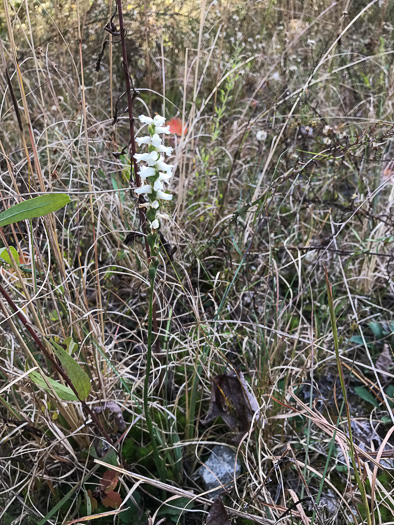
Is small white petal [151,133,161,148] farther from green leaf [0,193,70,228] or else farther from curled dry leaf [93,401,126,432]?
curled dry leaf [93,401,126,432]

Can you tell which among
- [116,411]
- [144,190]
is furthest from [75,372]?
[144,190]

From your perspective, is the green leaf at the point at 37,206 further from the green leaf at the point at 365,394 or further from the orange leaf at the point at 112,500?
the green leaf at the point at 365,394

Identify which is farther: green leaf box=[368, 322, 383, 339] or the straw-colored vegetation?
green leaf box=[368, 322, 383, 339]

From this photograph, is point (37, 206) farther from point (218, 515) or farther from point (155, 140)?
point (218, 515)

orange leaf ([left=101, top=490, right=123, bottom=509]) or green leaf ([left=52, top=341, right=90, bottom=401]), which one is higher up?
green leaf ([left=52, top=341, right=90, bottom=401])

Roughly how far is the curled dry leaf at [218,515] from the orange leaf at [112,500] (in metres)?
0.19

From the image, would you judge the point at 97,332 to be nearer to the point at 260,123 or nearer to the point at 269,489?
the point at 269,489

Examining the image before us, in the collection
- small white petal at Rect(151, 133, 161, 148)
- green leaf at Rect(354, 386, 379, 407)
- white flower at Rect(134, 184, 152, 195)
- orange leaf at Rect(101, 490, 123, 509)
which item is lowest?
green leaf at Rect(354, 386, 379, 407)

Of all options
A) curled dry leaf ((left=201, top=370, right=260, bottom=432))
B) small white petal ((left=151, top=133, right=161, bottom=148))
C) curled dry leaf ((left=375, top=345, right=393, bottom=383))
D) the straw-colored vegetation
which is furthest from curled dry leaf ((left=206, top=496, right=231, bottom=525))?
small white petal ((left=151, top=133, right=161, bottom=148))

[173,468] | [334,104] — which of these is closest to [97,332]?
[173,468]

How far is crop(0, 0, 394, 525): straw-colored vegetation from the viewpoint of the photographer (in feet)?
3.07

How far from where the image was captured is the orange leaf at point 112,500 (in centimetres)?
93

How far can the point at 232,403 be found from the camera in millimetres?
1086

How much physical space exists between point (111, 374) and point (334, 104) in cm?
175
